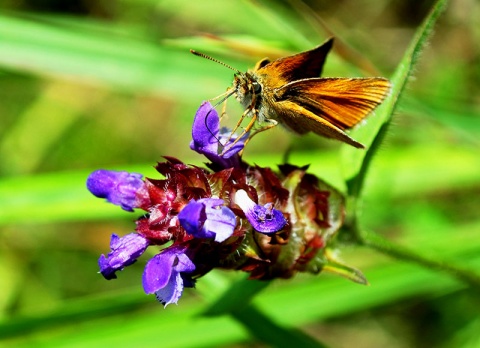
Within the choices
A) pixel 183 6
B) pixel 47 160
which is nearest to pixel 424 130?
pixel 183 6

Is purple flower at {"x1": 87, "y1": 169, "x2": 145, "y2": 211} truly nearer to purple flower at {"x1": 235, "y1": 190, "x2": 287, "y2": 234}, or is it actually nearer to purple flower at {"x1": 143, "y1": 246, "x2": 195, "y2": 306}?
purple flower at {"x1": 143, "y1": 246, "x2": 195, "y2": 306}

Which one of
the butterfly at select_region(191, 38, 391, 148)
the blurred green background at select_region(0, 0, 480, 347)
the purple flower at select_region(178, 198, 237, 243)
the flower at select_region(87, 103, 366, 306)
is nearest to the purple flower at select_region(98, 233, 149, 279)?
the flower at select_region(87, 103, 366, 306)

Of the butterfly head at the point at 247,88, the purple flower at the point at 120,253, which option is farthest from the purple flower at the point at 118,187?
the butterfly head at the point at 247,88

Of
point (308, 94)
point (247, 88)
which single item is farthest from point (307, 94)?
point (247, 88)

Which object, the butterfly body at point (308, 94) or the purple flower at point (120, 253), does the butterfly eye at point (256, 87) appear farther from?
the purple flower at point (120, 253)

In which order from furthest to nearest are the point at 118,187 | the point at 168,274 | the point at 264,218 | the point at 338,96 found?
the point at 338,96 → the point at 118,187 → the point at 264,218 → the point at 168,274

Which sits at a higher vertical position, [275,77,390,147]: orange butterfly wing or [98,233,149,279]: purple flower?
[275,77,390,147]: orange butterfly wing

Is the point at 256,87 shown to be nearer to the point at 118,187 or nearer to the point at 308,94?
the point at 308,94
